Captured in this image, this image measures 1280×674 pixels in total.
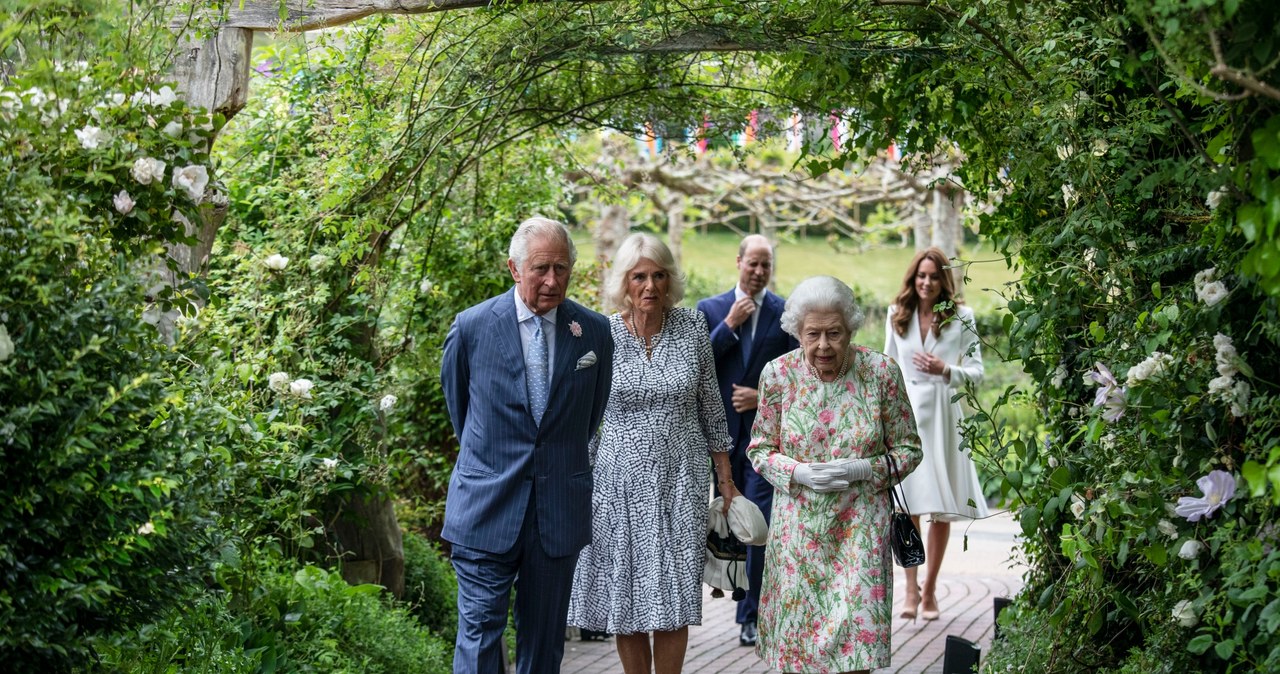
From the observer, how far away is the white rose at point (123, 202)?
3.56m

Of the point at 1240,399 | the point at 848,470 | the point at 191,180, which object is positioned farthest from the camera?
the point at 848,470

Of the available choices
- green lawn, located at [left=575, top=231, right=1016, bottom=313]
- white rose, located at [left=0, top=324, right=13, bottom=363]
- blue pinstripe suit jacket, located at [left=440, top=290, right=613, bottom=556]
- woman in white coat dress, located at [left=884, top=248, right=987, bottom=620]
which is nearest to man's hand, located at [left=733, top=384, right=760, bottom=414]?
woman in white coat dress, located at [left=884, top=248, right=987, bottom=620]

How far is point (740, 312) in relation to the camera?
716cm

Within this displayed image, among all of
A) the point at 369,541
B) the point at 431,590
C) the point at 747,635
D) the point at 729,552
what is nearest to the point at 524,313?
the point at 729,552

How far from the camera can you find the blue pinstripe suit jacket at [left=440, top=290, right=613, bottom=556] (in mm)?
4805

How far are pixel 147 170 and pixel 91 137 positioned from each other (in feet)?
0.50

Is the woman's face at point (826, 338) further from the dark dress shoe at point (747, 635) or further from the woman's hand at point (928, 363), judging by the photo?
the woman's hand at point (928, 363)

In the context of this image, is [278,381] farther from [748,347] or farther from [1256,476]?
[1256,476]

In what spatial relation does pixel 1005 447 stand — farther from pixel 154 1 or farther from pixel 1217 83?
pixel 154 1

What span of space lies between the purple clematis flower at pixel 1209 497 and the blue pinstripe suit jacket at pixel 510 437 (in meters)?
2.26

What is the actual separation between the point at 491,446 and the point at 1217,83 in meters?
2.71

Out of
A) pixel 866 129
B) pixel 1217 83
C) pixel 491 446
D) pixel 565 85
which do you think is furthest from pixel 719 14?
pixel 1217 83

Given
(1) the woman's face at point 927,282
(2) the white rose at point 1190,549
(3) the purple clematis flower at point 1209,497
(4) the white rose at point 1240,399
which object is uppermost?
(1) the woman's face at point 927,282

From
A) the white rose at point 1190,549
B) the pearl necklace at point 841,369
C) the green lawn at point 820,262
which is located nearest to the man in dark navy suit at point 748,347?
the pearl necklace at point 841,369
